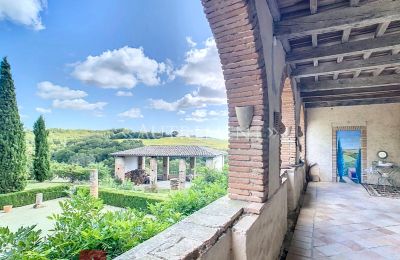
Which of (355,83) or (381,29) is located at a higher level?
(381,29)

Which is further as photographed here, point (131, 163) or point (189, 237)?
point (131, 163)

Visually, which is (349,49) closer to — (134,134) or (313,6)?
(313,6)

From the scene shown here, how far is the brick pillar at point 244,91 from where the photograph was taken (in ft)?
7.45

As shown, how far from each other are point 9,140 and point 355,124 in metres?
17.7

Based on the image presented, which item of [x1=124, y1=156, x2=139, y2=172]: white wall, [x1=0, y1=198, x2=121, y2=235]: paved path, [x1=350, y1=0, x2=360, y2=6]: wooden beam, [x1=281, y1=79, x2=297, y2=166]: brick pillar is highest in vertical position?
[x1=350, y1=0, x2=360, y2=6]: wooden beam

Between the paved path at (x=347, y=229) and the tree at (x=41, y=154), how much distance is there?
58.2 feet

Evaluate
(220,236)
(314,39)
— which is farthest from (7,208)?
(314,39)

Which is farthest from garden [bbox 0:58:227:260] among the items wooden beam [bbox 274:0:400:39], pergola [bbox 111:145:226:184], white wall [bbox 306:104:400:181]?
white wall [bbox 306:104:400:181]

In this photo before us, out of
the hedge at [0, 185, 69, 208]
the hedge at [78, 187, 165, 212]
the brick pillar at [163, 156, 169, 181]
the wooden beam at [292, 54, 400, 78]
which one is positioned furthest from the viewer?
the brick pillar at [163, 156, 169, 181]

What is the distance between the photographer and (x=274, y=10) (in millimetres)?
2893

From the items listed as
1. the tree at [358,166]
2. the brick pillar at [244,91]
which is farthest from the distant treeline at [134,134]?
the brick pillar at [244,91]

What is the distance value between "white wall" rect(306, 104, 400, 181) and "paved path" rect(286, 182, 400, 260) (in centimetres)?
300

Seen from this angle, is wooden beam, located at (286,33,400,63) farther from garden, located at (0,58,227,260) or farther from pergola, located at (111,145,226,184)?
pergola, located at (111,145,226,184)

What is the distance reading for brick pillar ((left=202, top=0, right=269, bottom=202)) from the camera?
89.4 inches
